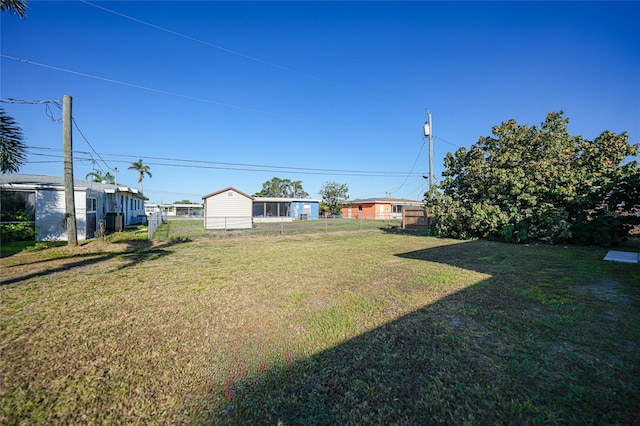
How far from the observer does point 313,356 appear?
2.65m

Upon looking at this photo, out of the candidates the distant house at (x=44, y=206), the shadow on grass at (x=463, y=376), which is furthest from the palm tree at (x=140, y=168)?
the shadow on grass at (x=463, y=376)

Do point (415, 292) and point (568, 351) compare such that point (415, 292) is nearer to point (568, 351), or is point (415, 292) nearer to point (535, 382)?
point (568, 351)

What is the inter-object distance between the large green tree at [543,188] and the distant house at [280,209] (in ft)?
62.3

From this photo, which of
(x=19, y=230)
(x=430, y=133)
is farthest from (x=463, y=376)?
(x=430, y=133)

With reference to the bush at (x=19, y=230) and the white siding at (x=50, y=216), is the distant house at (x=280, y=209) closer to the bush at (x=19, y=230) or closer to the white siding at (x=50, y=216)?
the white siding at (x=50, y=216)

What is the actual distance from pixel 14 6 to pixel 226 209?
573 inches

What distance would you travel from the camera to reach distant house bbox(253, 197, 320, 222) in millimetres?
29109

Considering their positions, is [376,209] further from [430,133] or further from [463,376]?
[463,376]

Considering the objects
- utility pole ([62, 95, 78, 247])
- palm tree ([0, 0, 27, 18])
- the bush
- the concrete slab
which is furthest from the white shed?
the concrete slab

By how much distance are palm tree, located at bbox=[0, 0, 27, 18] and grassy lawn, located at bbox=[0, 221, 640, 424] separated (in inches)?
292

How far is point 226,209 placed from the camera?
67.7 ft

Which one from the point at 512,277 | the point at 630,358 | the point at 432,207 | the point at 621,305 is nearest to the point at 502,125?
the point at 432,207

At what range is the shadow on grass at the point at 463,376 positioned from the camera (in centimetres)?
189

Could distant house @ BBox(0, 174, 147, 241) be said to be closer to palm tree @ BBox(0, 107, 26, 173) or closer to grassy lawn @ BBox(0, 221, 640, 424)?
palm tree @ BBox(0, 107, 26, 173)
